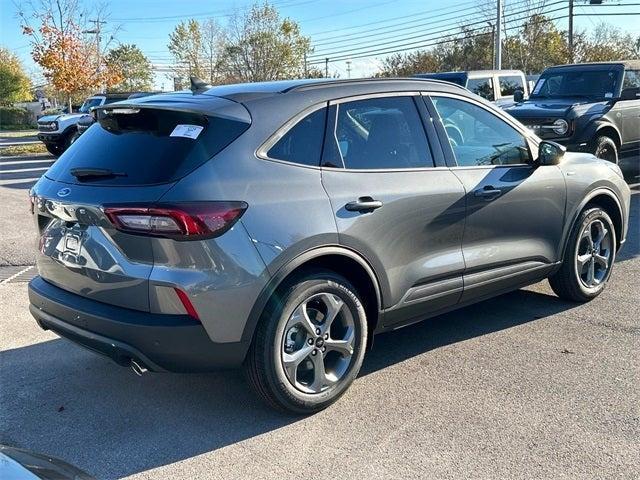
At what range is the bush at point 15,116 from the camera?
167 feet

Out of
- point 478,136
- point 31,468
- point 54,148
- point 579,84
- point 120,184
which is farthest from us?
point 54,148

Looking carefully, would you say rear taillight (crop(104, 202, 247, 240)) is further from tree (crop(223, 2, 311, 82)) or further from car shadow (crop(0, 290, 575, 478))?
tree (crop(223, 2, 311, 82))

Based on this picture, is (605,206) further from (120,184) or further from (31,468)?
(31,468)

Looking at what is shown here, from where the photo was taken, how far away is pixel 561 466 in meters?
3.08

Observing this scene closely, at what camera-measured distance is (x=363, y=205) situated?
3680 millimetres

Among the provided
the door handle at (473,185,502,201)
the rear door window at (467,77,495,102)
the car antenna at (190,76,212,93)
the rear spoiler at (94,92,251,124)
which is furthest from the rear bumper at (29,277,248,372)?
the rear door window at (467,77,495,102)

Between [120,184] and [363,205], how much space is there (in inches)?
51.4

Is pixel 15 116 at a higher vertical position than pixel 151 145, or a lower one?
lower

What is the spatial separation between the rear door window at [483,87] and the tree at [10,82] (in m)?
49.0

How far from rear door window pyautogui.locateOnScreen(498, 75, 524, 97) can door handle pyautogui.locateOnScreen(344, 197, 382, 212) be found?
12.2 m

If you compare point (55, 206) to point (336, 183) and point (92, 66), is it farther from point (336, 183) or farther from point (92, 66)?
point (92, 66)

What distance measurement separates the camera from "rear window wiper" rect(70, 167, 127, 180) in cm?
339

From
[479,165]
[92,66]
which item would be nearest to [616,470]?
[479,165]

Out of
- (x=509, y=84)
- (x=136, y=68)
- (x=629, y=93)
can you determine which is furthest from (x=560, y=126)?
(x=136, y=68)
